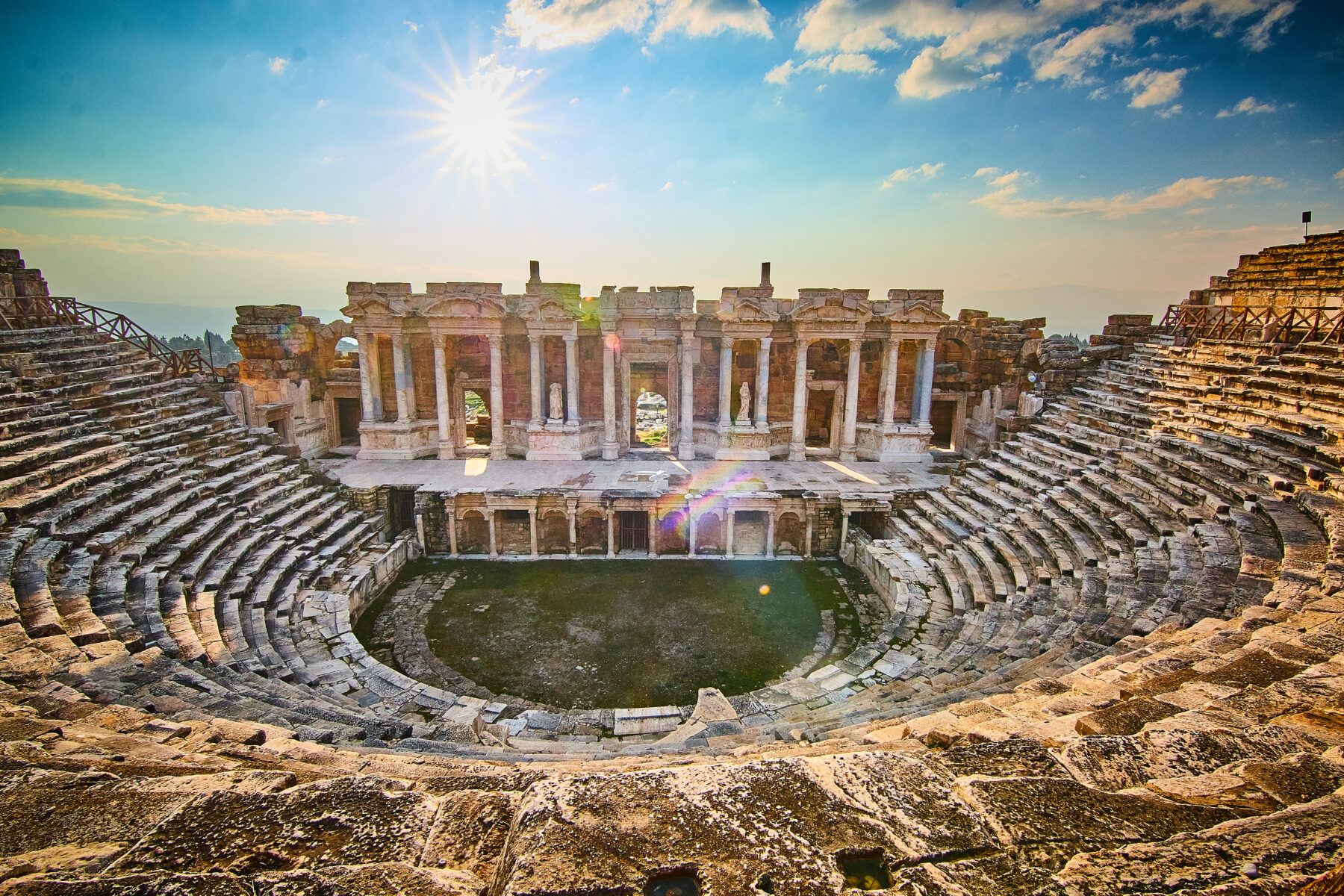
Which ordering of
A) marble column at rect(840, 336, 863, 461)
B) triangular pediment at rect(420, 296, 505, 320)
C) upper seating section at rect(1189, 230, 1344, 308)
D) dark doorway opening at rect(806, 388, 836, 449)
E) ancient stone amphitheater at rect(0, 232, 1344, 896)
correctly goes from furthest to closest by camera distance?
dark doorway opening at rect(806, 388, 836, 449)
marble column at rect(840, 336, 863, 461)
triangular pediment at rect(420, 296, 505, 320)
upper seating section at rect(1189, 230, 1344, 308)
ancient stone amphitheater at rect(0, 232, 1344, 896)

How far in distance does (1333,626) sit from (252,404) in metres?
20.9

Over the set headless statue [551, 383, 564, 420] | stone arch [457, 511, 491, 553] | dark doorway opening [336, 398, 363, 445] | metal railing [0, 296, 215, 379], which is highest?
metal railing [0, 296, 215, 379]

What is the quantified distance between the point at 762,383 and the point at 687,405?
96.5 inches

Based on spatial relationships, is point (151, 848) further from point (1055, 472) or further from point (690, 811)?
point (1055, 472)

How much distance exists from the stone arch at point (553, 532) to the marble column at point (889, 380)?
10.5 m

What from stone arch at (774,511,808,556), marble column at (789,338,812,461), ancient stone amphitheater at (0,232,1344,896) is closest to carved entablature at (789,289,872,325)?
marble column at (789,338,812,461)

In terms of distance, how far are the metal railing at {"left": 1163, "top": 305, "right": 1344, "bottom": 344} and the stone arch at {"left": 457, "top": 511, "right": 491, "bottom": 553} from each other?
63.1 ft

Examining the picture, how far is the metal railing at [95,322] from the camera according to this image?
52.2 feet

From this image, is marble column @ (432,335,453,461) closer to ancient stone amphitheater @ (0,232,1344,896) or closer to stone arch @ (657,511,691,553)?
ancient stone amphitheater @ (0,232,1344,896)

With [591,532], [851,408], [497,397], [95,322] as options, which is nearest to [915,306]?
[851,408]

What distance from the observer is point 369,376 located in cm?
1992

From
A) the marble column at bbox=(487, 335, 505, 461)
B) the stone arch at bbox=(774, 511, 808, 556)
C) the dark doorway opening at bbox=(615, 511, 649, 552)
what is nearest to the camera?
the stone arch at bbox=(774, 511, 808, 556)

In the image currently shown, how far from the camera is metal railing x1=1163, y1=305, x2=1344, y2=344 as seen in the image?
1361 cm

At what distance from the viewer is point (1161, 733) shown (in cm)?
Answer: 426
